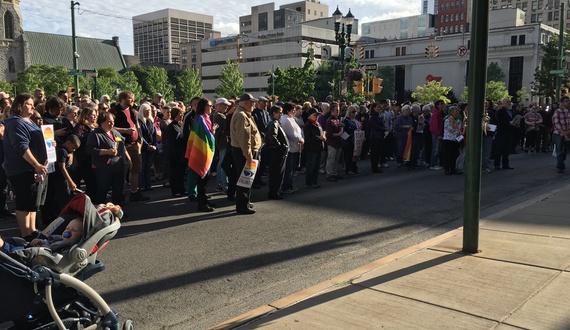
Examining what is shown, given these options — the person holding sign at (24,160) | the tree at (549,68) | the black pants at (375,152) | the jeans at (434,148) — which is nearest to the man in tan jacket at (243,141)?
the person holding sign at (24,160)

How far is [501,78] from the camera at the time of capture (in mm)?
90500

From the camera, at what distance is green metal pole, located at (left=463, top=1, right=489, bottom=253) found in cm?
516

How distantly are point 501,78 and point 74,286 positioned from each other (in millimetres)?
98733

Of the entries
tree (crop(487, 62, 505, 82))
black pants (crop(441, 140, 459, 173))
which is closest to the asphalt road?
black pants (crop(441, 140, 459, 173))

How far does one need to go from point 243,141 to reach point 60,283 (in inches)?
209

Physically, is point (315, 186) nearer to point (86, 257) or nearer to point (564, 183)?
point (564, 183)

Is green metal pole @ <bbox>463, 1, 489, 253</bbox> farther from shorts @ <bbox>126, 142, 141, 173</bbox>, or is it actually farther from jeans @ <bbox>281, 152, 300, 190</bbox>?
shorts @ <bbox>126, 142, 141, 173</bbox>

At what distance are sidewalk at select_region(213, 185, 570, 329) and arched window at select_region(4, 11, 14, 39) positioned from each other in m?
106

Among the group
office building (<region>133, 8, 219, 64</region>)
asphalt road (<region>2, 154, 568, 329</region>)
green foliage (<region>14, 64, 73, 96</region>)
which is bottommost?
asphalt road (<region>2, 154, 568, 329</region>)

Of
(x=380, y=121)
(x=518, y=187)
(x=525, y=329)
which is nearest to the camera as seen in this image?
(x=525, y=329)

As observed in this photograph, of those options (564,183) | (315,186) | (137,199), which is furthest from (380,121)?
(137,199)

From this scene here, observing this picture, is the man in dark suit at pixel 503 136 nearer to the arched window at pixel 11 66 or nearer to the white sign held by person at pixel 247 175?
the white sign held by person at pixel 247 175

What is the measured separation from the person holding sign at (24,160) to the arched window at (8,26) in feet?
336

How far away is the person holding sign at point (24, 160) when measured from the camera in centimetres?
607
